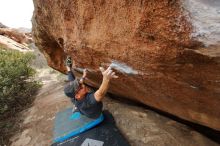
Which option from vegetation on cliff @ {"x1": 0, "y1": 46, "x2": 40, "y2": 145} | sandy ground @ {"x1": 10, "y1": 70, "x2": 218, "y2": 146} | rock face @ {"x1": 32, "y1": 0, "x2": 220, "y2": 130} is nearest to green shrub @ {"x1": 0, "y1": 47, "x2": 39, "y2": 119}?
vegetation on cliff @ {"x1": 0, "y1": 46, "x2": 40, "y2": 145}

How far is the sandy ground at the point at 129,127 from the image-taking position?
386 cm

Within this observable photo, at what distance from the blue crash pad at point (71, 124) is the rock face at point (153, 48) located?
1.14m

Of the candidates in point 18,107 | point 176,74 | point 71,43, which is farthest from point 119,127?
point 18,107

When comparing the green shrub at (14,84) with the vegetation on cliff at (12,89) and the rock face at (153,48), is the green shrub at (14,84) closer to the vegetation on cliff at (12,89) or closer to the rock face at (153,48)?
the vegetation on cliff at (12,89)

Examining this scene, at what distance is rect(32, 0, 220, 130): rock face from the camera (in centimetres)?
202

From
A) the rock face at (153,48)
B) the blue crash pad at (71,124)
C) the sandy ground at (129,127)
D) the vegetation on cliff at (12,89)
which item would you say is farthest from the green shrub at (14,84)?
the rock face at (153,48)

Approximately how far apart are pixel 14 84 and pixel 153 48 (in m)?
6.28

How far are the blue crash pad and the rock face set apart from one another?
1.14 metres

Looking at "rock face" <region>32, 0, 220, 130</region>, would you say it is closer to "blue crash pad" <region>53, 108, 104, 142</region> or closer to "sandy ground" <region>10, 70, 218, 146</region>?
"sandy ground" <region>10, 70, 218, 146</region>

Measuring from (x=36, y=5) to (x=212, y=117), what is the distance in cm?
414

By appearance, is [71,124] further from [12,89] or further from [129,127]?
[12,89]

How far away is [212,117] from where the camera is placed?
9.82 feet

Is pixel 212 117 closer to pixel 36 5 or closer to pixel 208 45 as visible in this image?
pixel 208 45

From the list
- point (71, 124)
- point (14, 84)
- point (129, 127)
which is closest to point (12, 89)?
point (14, 84)
